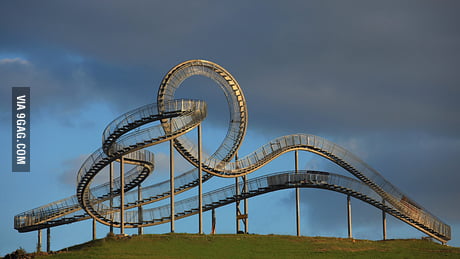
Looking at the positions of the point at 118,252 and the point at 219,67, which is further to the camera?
the point at 219,67

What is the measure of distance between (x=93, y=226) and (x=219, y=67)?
15.9m

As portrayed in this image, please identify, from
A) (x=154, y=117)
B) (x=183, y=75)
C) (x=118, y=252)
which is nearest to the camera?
(x=118, y=252)

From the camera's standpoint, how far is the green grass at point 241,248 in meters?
59.0

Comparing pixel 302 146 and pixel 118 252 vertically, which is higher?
pixel 302 146

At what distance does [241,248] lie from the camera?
202ft

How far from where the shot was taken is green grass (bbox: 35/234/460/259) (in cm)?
5903

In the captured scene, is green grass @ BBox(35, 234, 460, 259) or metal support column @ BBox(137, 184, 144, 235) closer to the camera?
green grass @ BBox(35, 234, 460, 259)

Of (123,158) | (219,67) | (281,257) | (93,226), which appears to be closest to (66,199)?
(93,226)

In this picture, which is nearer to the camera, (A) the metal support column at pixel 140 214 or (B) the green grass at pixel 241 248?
(B) the green grass at pixel 241 248

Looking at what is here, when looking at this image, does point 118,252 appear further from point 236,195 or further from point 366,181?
point 366,181

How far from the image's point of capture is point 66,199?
7569 centimetres

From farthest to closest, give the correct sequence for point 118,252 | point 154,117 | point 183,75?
point 183,75 → point 154,117 → point 118,252

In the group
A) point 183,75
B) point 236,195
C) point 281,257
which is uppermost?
point 183,75

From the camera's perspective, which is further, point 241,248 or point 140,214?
point 140,214
